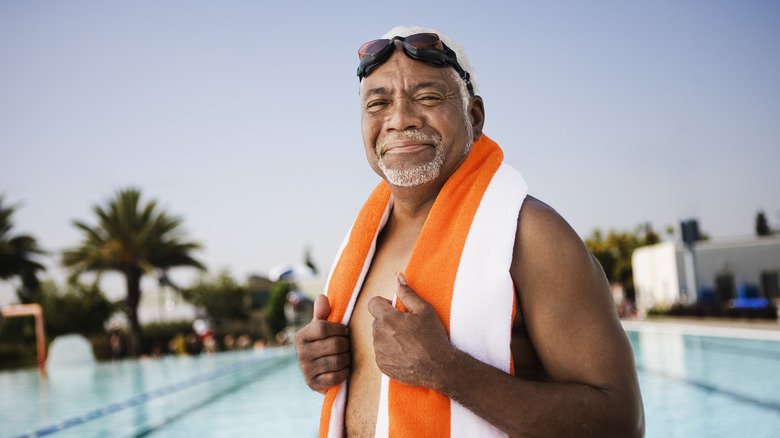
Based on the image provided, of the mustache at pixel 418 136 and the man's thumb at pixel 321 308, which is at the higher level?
the mustache at pixel 418 136

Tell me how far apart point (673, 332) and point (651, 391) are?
34.5 feet

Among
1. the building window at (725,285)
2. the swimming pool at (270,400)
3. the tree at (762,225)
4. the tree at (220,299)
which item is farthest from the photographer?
the tree at (762,225)

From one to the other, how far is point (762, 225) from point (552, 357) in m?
84.7

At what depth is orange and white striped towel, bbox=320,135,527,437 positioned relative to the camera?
48.1 inches

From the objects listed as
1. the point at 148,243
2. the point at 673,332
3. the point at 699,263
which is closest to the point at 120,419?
the point at 673,332

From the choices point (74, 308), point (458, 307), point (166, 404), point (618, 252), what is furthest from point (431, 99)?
point (618, 252)

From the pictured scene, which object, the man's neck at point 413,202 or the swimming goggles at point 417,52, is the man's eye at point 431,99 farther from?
the man's neck at point 413,202

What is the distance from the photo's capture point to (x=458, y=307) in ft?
4.10

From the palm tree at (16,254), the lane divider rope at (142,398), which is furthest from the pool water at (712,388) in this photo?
the palm tree at (16,254)

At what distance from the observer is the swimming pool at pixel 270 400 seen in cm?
741

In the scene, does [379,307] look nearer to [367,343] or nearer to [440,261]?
[440,261]

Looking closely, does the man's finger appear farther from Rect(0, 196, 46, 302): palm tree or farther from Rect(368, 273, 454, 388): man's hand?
Rect(0, 196, 46, 302): palm tree

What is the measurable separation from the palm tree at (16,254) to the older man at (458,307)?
26930 mm

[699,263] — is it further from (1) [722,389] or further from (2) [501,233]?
(2) [501,233]
